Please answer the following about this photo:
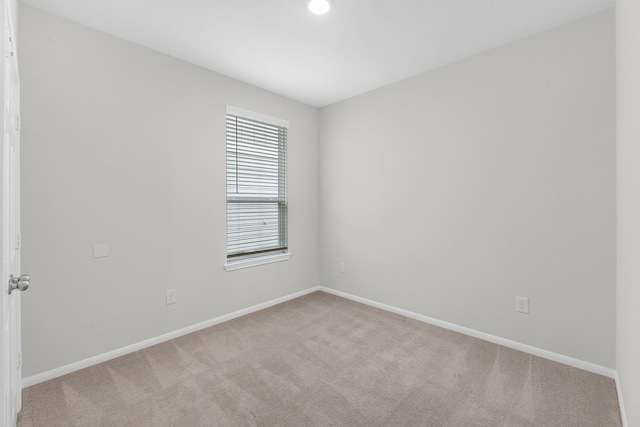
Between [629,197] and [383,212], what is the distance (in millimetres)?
2090

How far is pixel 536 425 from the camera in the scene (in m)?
1.66

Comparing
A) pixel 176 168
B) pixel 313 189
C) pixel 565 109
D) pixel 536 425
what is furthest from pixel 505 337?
pixel 176 168

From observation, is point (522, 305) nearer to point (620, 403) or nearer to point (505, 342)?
point (505, 342)

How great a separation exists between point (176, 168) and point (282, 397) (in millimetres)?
2126

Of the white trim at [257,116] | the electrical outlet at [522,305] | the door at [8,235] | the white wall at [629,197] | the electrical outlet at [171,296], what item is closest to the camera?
the door at [8,235]

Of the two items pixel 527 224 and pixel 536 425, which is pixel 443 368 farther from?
pixel 527 224

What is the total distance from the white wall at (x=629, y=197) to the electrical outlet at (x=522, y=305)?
612 mm

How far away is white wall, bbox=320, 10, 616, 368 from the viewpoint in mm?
2137

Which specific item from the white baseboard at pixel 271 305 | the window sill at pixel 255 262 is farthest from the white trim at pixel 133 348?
the window sill at pixel 255 262

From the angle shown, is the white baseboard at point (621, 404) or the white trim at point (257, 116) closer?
the white baseboard at point (621, 404)

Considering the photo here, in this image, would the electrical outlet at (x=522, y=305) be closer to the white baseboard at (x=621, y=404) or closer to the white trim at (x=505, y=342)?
the white trim at (x=505, y=342)

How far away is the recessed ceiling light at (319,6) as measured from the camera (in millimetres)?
2008

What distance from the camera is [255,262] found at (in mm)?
3410

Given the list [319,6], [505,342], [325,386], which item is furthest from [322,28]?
[505,342]
